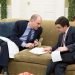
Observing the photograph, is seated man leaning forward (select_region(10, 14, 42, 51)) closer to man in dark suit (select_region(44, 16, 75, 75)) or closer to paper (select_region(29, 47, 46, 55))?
paper (select_region(29, 47, 46, 55))

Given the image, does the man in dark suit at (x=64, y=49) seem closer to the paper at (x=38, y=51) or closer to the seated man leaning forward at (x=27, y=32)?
the paper at (x=38, y=51)

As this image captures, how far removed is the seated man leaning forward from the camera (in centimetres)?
493

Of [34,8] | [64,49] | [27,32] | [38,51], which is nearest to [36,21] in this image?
[27,32]

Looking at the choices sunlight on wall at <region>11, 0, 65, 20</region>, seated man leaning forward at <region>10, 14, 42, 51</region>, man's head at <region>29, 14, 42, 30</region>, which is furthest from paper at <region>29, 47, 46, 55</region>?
sunlight on wall at <region>11, 0, 65, 20</region>

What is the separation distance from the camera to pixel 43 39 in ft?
17.1

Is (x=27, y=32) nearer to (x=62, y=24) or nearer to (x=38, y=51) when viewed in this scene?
(x=38, y=51)

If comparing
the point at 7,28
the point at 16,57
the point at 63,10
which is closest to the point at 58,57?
the point at 16,57

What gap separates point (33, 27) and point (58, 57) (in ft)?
3.04

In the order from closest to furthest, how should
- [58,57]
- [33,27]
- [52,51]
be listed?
[58,57]
[52,51]
[33,27]

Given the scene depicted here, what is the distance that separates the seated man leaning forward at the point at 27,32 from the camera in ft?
16.2

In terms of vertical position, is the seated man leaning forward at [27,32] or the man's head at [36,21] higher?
the man's head at [36,21]

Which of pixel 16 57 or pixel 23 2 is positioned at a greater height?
pixel 23 2

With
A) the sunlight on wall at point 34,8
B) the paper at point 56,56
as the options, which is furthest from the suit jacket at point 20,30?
the sunlight on wall at point 34,8

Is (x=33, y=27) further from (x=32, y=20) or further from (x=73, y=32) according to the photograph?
(x=73, y=32)
